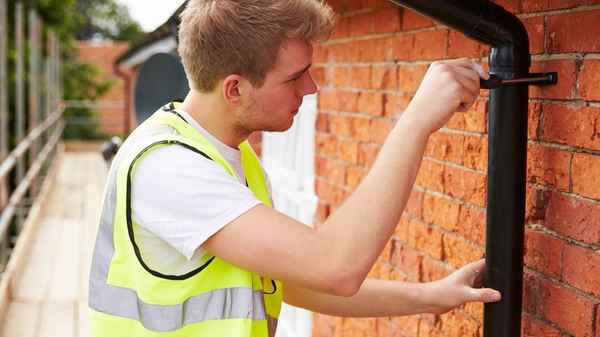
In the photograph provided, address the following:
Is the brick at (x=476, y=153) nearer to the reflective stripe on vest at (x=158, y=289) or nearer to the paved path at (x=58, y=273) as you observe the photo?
the reflective stripe on vest at (x=158, y=289)

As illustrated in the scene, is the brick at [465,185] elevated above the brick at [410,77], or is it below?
below

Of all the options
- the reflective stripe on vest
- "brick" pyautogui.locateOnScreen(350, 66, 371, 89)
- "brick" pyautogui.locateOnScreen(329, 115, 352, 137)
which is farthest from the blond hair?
"brick" pyautogui.locateOnScreen(329, 115, 352, 137)

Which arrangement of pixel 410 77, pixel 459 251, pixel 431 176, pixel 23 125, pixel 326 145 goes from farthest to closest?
pixel 23 125
pixel 326 145
pixel 410 77
pixel 431 176
pixel 459 251

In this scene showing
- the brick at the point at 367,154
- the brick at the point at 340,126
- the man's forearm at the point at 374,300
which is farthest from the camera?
the brick at the point at 340,126

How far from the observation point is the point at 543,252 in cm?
212

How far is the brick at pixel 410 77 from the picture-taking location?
2.82 m

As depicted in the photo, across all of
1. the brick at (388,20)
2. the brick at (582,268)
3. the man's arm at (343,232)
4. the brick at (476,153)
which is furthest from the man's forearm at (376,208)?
the brick at (388,20)

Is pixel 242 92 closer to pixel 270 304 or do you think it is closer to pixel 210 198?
pixel 210 198

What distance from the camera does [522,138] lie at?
2.00 metres

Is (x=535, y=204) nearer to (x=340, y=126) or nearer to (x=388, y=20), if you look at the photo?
(x=388, y=20)

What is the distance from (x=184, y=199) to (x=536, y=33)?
0.91 meters

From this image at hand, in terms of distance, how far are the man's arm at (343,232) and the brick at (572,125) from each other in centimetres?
30

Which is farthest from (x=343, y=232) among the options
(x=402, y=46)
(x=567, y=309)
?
(x=402, y=46)

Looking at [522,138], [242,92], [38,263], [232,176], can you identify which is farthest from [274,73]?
[38,263]
